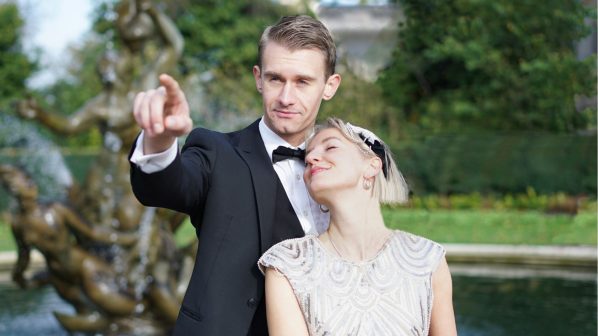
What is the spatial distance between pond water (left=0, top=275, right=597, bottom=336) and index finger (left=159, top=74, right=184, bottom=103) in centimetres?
648

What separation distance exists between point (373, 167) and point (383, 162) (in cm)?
7

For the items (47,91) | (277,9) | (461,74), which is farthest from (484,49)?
(47,91)

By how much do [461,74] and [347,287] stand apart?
15573 mm

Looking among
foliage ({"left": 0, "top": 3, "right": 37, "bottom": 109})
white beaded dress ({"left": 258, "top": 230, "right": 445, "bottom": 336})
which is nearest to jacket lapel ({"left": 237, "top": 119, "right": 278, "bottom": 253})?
white beaded dress ({"left": 258, "top": 230, "right": 445, "bottom": 336})

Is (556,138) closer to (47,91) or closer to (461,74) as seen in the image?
(461,74)

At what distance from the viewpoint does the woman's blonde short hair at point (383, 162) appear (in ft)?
8.15

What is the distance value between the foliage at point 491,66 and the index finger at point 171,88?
219 inches

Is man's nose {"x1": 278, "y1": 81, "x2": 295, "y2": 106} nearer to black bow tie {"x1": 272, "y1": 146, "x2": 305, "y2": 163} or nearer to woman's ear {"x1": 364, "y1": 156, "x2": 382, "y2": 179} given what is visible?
black bow tie {"x1": 272, "y1": 146, "x2": 305, "y2": 163}

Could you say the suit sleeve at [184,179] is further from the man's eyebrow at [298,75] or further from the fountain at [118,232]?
the fountain at [118,232]

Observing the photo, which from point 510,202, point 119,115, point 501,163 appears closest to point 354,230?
point 119,115

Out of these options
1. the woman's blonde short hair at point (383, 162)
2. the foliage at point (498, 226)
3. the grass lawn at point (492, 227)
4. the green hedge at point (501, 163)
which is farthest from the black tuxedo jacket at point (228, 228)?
the green hedge at point (501, 163)

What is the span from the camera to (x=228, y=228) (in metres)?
2.50

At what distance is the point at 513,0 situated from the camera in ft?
41.8

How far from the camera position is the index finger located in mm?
1920
